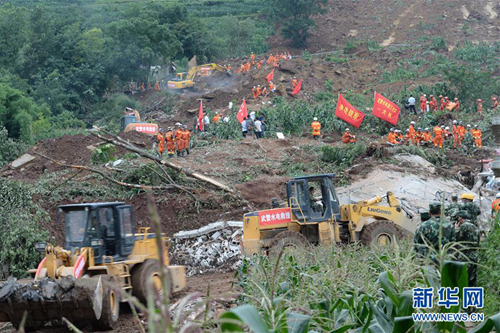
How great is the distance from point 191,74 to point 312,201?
118ft

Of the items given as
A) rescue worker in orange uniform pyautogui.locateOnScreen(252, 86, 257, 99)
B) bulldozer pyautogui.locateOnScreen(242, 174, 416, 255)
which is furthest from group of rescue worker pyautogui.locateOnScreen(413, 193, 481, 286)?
rescue worker in orange uniform pyautogui.locateOnScreen(252, 86, 257, 99)

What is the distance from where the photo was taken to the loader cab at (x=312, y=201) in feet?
49.3

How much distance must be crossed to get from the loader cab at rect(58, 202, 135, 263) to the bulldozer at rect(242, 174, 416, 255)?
11.9 ft

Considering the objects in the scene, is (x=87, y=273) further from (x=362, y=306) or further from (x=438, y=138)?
(x=438, y=138)

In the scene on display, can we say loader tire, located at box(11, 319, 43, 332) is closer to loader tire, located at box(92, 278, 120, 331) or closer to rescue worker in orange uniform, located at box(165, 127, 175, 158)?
loader tire, located at box(92, 278, 120, 331)

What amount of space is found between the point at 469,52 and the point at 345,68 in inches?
392

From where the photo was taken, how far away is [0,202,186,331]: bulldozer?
10195mm

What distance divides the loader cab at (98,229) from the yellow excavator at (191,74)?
123 feet

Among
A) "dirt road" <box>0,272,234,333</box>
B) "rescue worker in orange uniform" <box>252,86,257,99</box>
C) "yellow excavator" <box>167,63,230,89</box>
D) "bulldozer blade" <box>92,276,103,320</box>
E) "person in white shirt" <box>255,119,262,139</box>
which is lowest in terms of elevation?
"dirt road" <box>0,272,234,333</box>

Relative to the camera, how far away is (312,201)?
1530cm

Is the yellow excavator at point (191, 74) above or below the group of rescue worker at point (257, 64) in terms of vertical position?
below

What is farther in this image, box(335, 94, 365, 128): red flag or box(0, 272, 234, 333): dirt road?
box(335, 94, 365, 128): red flag

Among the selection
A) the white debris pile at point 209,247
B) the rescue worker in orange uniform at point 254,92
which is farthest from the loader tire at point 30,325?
the rescue worker in orange uniform at point 254,92

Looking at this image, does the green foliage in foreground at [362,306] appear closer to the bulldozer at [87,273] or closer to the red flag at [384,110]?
the bulldozer at [87,273]
